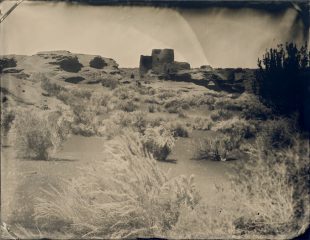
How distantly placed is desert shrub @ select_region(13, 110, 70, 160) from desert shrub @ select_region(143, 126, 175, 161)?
80 centimetres

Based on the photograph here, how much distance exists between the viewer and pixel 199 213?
5023 mm

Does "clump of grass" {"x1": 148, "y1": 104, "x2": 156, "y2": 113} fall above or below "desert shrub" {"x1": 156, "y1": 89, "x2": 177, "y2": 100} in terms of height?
below

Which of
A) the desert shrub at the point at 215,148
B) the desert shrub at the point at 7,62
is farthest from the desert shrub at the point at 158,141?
the desert shrub at the point at 7,62

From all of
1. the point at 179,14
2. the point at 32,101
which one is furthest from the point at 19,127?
the point at 179,14

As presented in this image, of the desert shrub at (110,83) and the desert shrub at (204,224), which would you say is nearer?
the desert shrub at (204,224)

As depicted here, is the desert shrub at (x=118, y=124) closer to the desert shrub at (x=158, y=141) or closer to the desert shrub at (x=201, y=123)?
the desert shrub at (x=158, y=141)

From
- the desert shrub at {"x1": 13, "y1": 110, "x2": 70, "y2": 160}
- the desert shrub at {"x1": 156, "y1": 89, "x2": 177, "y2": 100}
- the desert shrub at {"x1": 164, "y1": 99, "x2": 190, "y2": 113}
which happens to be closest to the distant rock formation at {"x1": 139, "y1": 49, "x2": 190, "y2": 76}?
the desert shrub at {"x1": 156, "y1": 89, "x2": 177, "y2": 100}

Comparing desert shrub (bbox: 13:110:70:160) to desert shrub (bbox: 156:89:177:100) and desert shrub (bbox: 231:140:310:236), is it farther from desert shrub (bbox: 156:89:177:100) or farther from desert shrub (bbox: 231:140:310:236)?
desert shrub (bbox: 231:140:310:236)

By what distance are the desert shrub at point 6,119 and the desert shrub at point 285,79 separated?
2436 millimetres

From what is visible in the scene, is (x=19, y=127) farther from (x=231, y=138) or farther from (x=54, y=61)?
(x=231, y=138)

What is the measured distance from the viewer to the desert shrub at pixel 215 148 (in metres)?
5.11

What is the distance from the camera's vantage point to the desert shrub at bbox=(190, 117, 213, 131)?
5121 mm

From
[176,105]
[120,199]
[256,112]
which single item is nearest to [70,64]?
[176,105]

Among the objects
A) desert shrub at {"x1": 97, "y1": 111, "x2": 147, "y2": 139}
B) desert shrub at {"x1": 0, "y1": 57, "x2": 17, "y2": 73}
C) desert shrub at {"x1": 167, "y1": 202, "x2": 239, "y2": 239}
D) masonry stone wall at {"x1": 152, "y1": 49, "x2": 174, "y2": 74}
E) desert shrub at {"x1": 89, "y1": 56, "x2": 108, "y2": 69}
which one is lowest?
desert shrub at {"x1": 167, "y1": 202, "x2": 239, "y2": 239}
